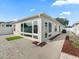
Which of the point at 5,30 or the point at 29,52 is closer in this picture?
the point at 29,52

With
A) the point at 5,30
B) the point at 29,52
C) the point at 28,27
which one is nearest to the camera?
the point at 29,52

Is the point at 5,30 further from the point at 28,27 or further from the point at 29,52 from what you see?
the point at 29,52

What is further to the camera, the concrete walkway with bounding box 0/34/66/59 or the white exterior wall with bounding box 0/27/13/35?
the white exterior wall with bounding box 0/27/13/35

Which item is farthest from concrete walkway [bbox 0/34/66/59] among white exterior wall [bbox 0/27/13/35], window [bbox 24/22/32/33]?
white exterior wall [bbox 0/27/13/35]

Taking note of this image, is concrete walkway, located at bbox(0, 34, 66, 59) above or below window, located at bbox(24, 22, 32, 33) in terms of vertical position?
below

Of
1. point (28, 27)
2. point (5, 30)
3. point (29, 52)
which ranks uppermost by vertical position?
point (28, 27)

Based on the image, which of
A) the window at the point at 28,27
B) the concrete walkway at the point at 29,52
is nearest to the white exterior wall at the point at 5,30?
the window at the point at 28,27

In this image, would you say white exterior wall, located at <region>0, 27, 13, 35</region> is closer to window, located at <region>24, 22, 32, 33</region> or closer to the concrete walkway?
window, located at <region>24, 22, 32, 33</region>

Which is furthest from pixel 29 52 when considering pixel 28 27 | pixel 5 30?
pixel 5 30

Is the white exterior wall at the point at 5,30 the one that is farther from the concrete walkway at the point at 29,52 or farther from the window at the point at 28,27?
the concrete walkway at the point at 29,52

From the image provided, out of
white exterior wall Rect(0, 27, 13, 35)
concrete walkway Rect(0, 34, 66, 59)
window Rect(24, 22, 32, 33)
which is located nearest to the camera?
concrete walkway Rect(0, 34, 66, 59)

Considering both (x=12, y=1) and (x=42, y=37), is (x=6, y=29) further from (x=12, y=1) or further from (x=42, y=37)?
(x=42, y=37)

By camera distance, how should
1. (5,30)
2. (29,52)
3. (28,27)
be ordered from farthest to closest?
(5,30)
(28,27)
(29,52)

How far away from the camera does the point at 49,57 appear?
24.6ft
